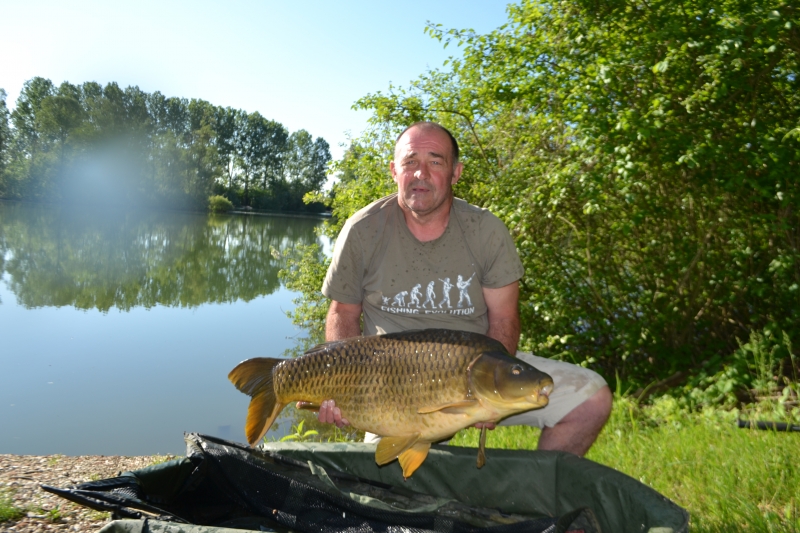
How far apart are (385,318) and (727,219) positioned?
286cm

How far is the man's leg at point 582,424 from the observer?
192 cm

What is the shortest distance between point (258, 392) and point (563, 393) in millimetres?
909

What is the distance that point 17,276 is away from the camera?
11211mm

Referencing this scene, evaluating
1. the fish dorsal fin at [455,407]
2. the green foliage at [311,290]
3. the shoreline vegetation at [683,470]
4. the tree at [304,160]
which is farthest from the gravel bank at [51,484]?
the tree at [304,160]

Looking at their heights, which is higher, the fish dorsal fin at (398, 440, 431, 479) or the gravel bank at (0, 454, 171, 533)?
the fish dorsal fin at (398, 440, 431, 479)

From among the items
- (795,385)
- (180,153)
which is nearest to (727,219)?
(795,385)

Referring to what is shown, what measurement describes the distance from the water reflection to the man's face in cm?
513

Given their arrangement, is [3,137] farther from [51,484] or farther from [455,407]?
[455,407]

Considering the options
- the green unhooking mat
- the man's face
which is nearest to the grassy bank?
the green unhooking mat

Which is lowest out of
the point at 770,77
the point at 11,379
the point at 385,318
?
the point at 11,379

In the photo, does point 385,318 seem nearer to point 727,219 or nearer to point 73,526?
point 73,526

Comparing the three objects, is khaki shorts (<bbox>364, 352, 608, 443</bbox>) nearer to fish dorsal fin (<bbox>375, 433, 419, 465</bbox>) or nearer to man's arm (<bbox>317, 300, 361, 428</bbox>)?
fish dorsal fin (<bbox>375, 433, 419, 465</bbox>)

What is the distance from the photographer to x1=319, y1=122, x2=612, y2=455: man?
2.06 m

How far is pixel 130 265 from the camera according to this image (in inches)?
537
